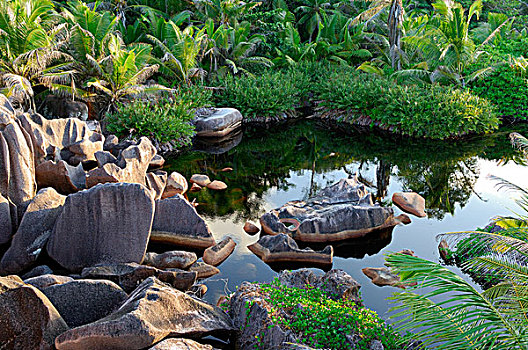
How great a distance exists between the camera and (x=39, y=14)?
15.0m

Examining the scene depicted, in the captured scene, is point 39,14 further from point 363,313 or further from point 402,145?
point 363,313

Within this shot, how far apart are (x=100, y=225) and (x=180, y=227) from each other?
2.00m

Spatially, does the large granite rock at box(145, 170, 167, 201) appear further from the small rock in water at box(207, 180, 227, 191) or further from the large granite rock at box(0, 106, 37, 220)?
the large granite rock at box(0, 106, 37, 220)

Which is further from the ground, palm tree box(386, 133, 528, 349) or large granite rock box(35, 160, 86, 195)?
palm tree box(386, 133, 528, 349)

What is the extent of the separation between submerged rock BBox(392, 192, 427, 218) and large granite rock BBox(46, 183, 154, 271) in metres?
6.40

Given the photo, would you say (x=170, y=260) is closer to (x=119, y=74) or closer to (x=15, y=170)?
(x=15, y=170)

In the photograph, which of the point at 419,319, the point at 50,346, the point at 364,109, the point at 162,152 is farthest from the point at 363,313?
the point at 364,109

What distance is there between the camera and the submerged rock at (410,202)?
36.4 feet

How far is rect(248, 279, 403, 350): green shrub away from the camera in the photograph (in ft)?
17.6

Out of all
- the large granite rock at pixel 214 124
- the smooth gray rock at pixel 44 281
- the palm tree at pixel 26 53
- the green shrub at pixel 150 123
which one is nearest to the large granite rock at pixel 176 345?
the smooth gray rock at pixel 44 281

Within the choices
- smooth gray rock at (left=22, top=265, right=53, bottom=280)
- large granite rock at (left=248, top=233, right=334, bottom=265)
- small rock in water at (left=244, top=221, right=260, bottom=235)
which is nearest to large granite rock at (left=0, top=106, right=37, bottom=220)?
smooth gray rock at (left=22, top=265, right=53, bottom=280)

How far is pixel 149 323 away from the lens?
16.0ft

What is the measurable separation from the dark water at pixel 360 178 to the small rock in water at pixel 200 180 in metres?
0.62

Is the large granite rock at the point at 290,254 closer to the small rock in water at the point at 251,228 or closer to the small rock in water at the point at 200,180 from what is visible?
the small rock in water at the point at 251,228
